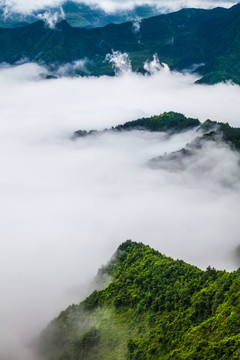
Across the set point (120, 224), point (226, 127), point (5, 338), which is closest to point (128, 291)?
point (5, 338)

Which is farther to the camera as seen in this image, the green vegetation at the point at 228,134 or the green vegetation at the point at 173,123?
the green vegetation at the point at 173,123

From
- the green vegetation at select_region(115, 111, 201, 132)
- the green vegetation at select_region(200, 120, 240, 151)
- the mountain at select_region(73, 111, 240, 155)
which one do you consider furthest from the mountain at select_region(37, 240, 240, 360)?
the green vegetation at select_region(115, 111, 201, 132)

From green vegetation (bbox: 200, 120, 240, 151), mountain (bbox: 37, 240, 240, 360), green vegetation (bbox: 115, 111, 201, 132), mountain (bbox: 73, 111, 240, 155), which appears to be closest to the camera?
mountain (bbox: 37, 240, 240, 360)

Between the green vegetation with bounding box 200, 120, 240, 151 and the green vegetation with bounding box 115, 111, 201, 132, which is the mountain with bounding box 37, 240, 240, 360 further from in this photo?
the green vegetation with bounding box 115, 111, 201, 132

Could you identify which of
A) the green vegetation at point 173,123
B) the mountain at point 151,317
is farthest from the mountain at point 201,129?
the mountain at point 151,317

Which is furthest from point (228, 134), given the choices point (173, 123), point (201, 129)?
point (173, 123)

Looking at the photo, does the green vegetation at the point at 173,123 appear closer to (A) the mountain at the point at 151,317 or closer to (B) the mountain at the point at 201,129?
(B) the mountain at the point at 201,129

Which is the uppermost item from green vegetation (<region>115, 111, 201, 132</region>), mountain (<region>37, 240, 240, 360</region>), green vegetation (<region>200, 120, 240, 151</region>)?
green vegetation (<region>115, 111, 201, 132</region>)

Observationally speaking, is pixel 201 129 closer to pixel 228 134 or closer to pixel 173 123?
pixel 228 134
